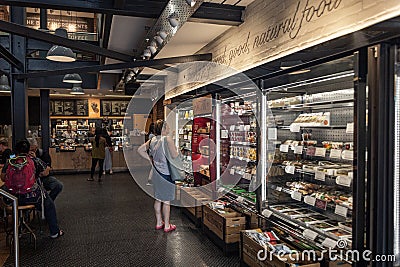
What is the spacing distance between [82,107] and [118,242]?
10.8 m

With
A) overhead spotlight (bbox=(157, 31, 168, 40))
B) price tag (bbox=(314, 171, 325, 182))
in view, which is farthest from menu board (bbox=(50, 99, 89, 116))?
price tag (bbox=(314, 171, 325, 182))

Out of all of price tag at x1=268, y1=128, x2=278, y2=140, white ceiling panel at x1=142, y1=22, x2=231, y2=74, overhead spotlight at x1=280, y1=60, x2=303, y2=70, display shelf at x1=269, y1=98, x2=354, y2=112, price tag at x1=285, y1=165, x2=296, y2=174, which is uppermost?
white ceiling panel at x1=142, y1=22, x2=231, y2=74

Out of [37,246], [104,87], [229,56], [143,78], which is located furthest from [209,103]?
[104,87]

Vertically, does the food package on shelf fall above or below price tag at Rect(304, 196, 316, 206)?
above

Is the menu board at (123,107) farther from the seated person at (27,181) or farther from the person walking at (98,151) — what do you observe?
the seated person at (27,181)

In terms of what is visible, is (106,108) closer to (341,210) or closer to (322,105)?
(322,105)

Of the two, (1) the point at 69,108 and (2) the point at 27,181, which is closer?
(2) the point at 27,181

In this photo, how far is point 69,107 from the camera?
1451 cm

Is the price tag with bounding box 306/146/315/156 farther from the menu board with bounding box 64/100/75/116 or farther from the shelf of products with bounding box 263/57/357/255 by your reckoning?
the menu board with bounding box 64/100/75/116

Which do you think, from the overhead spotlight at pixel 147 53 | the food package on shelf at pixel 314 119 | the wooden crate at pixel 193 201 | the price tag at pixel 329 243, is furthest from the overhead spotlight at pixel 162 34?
the price tag at pixel 329 243

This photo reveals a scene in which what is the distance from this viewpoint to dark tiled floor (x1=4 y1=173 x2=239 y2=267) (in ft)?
13.7

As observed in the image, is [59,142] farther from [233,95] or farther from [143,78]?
[233,95]

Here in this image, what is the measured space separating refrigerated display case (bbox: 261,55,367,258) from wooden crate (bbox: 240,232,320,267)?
1.00 ft

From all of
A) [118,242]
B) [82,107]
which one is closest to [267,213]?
[118,242]
